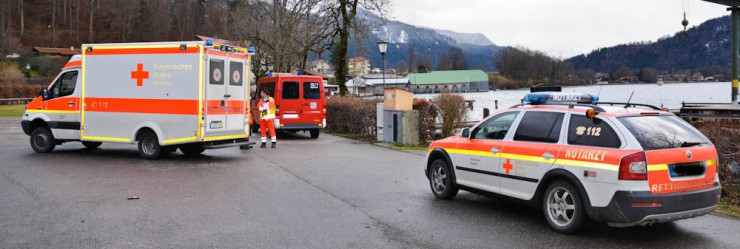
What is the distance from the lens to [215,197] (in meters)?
8.58

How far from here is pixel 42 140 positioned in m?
14.7

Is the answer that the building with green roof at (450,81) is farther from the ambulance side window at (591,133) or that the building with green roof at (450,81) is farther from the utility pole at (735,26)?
the ambulance side window at (591,133)

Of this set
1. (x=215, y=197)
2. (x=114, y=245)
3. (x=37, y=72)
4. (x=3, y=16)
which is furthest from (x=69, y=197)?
(x=3, y=16)

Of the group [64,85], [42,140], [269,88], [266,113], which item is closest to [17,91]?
[269,88]

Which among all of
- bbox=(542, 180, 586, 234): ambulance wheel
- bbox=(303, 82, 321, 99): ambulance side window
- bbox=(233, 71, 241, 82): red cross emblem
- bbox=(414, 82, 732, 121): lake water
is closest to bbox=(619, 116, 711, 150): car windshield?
bbox=(542, 180, 586, 234): ambulance wheel

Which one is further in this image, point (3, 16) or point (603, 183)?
point (3, 16)

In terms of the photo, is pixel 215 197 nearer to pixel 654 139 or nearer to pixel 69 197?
pixel 69 197

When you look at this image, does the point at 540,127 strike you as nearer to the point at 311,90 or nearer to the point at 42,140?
the point at 42,140

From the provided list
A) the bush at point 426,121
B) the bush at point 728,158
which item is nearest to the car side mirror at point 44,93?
the bush at point 426,121

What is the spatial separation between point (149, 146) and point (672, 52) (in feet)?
341

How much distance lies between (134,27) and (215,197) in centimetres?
10246

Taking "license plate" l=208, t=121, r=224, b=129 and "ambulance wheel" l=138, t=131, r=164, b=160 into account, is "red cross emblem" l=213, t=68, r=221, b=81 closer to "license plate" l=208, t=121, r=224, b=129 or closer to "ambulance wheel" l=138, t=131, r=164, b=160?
"license plate" l=208, t=121, r=224, b=129

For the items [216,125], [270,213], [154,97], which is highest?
[154,97]

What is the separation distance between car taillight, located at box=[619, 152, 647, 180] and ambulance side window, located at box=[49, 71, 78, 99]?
12.8m
